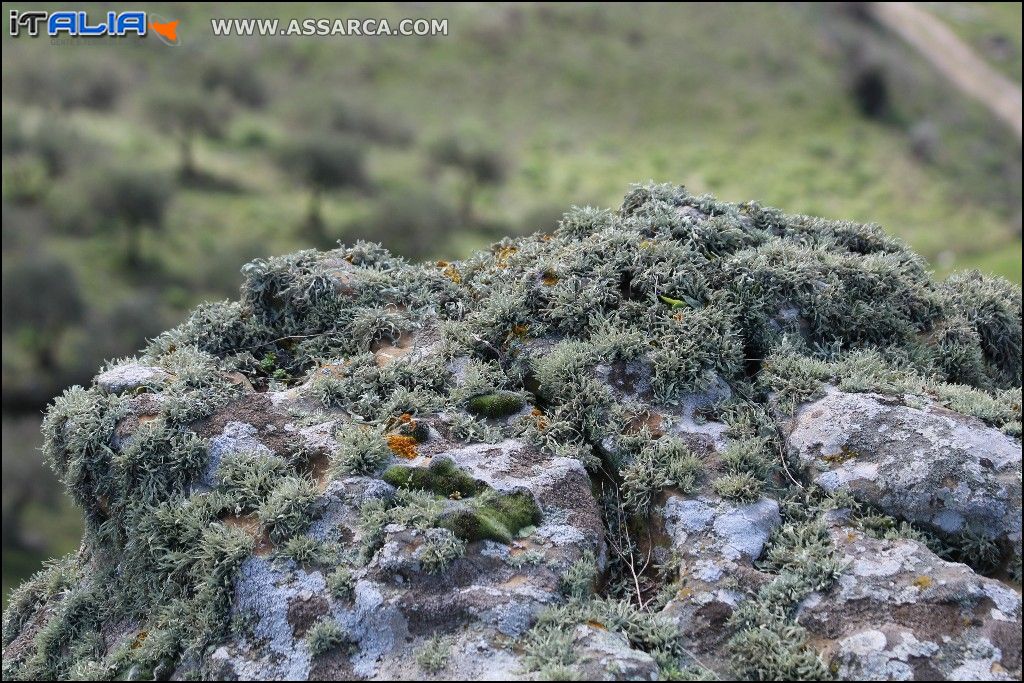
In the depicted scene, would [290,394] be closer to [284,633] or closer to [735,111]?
[284,633]

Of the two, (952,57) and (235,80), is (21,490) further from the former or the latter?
(952,57)

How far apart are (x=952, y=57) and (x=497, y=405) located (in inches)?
3010

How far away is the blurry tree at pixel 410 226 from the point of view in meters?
54.8

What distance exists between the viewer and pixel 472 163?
59875 millimetres

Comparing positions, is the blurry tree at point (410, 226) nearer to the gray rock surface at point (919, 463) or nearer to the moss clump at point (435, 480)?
the moss clump at point (435, 480)

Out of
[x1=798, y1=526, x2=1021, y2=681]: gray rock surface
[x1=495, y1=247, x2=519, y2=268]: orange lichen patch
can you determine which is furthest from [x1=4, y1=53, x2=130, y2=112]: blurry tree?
[x1=798, y1=526, x2=1021, y2=681]: gray rock surface

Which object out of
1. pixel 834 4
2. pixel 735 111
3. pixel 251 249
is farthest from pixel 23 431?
pixel 834 4

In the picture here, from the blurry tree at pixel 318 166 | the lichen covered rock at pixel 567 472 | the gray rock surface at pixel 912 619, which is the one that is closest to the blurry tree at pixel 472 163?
the blurry tree at pixel 318 166

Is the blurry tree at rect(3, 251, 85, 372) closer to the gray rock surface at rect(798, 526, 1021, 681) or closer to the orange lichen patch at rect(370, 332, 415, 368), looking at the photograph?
the orange lichen patch at rect(370, 332, 415, 368)

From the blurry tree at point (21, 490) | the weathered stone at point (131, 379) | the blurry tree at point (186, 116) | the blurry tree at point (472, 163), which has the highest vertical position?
the blurry tree at point (186, 116)

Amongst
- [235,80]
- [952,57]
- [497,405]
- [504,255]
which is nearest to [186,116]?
[235,80]

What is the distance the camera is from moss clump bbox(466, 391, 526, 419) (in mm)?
6859

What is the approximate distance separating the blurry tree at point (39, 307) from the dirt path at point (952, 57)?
6105 cm

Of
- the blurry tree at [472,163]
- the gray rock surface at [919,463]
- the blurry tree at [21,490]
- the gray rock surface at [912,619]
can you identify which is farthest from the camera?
the blurry tree at [472,163]
